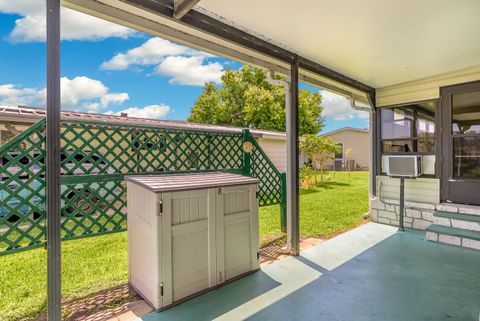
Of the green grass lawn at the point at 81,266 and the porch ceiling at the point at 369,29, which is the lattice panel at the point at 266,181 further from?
the porch ceiling at the point at 369,29

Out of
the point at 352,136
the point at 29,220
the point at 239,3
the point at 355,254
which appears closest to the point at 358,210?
the point at 355,254

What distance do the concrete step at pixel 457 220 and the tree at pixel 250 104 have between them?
458 inches

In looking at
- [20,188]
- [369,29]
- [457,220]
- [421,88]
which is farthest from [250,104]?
[20,188]

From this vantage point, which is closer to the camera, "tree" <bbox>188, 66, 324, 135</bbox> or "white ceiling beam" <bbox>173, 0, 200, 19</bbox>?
"white ceiling beam" <bbox>173, 0, 200, 19</bbox>

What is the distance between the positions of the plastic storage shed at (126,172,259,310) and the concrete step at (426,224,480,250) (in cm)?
333

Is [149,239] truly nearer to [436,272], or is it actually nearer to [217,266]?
[217,266]

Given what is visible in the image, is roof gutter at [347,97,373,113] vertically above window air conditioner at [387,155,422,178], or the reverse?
roof gutter at [347,97,373,113]

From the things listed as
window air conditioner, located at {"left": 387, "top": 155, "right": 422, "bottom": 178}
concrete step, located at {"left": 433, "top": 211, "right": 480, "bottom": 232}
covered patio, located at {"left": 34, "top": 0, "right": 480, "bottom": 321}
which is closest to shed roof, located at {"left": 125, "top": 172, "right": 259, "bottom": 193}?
covered patio, located at {"left": 34, "top": 0, "right": 480, "bottom": 321}

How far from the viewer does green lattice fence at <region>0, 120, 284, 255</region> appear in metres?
2.53

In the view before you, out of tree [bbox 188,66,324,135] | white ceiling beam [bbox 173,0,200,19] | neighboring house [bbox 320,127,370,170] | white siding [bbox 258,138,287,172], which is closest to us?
white ceiling beam [bbox 173,0,200,19]

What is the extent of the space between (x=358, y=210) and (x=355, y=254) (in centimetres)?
326

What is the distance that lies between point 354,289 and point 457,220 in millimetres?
2894

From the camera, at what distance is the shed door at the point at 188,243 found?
2.46m

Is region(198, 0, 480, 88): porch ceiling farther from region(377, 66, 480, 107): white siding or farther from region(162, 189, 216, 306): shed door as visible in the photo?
region(162, 189, 216, 306): shed door
